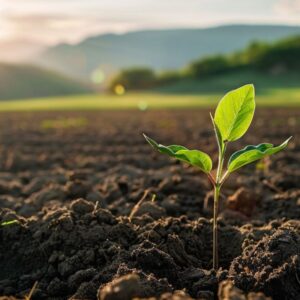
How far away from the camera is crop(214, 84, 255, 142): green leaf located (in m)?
2.23

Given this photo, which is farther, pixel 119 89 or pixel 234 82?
pixel 119 89

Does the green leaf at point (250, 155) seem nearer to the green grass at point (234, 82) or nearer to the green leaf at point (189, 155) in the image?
the green leaf at point (189, 155)

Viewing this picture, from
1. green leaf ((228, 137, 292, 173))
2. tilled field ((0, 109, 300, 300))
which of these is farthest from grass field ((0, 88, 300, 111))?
green leaf ((228, 137, 292, 173))

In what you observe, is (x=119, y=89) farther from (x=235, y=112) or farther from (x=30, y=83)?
(x=235, y=112)

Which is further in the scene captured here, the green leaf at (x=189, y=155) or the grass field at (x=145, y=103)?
the grass field at (x=145, y=103)

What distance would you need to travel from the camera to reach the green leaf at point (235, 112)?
223 centimetres

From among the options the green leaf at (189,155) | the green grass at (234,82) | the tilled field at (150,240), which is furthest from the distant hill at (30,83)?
the green leaf at (189,155)

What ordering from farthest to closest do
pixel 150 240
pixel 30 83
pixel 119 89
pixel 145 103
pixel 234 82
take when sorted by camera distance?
pixel 30 83 < pixel 119 89 < pixel 234 82 < pixel 145 103 < pixel 150 240

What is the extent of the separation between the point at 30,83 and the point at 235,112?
7121cm

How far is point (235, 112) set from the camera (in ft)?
7.41

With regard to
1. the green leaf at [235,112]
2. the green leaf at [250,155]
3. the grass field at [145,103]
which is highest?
the green leaf at [235,112]

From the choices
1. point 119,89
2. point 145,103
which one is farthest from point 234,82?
point 145,103

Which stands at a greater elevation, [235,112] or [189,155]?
[235,112]

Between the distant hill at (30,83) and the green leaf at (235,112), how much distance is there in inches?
2385
